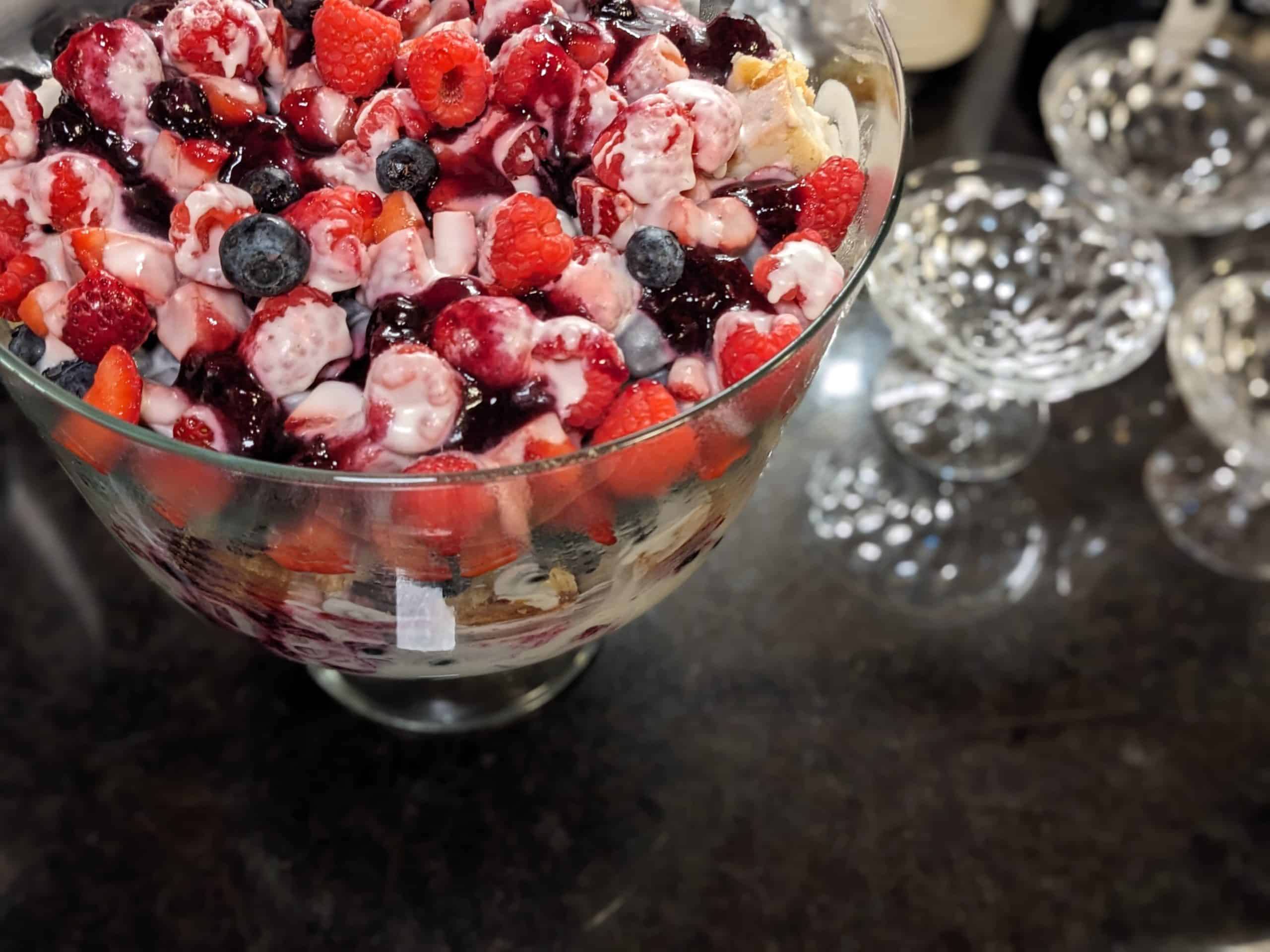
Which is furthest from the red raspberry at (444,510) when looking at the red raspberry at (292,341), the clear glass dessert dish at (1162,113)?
the clear glass dessert dish at (1162,113)

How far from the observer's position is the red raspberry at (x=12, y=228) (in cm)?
78

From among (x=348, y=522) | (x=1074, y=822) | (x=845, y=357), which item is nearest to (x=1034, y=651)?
(x=1074, y=822)

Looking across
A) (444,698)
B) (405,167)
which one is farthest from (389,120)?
(444,698)

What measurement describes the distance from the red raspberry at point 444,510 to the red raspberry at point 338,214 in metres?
0.17

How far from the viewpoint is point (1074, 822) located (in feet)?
3.39

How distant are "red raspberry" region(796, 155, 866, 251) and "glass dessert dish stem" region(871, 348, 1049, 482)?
0.49 metres

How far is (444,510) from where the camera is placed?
0.64m

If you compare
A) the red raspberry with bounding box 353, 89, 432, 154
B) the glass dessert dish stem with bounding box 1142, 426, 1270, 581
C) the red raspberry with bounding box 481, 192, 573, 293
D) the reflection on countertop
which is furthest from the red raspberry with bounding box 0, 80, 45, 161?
the glass dessert dish stem with bounding box 1142, 426, 1270, 581

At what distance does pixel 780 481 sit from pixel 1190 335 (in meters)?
0.44

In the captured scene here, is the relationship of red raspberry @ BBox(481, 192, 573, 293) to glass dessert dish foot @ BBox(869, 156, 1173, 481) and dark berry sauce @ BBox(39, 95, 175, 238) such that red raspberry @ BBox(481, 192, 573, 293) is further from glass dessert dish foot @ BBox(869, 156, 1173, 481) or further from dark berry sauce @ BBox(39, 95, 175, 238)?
glass dessert dish foot @ BBox(869, 156, 1173, 481)

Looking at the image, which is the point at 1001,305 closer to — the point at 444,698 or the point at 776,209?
the point at 776,209

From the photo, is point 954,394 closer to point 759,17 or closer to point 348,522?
point 759,17

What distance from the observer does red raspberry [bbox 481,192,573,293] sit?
2.45 ft

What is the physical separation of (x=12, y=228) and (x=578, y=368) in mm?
376
